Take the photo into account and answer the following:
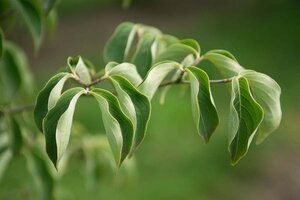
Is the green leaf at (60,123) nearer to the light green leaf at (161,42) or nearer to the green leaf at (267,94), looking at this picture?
the green leaf at (267,94)

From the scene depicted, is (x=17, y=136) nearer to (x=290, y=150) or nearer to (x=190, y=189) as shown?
(x=190, y=189)

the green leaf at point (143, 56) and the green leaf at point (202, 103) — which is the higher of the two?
the green leaf at point (202, 103)

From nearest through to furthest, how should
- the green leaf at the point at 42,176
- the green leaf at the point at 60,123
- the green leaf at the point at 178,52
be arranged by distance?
1. the green leaf at the point at 60,123
2. the green leaf at the point at 178,52
3. the green leaf at the point at 42,176

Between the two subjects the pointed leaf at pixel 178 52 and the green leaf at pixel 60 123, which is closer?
the green leaf at pixel 60 123

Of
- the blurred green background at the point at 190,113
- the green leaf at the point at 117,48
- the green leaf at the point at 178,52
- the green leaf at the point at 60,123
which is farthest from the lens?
the blurred green background at the point at 190,113

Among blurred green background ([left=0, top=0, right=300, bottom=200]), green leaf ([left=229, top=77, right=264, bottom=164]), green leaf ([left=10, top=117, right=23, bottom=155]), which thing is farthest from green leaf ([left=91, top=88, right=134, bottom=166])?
blurred green background ([left=0, top=0, right=300, bottom=200])

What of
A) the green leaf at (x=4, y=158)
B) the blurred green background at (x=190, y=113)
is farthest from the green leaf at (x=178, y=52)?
the blurred green background at (x=190, y=113)

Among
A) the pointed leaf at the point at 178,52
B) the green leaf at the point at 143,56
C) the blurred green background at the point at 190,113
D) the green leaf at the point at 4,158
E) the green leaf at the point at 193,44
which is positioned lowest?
the blurred green background at the point at 190,113

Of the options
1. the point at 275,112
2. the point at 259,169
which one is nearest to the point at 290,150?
the point at 259,169
